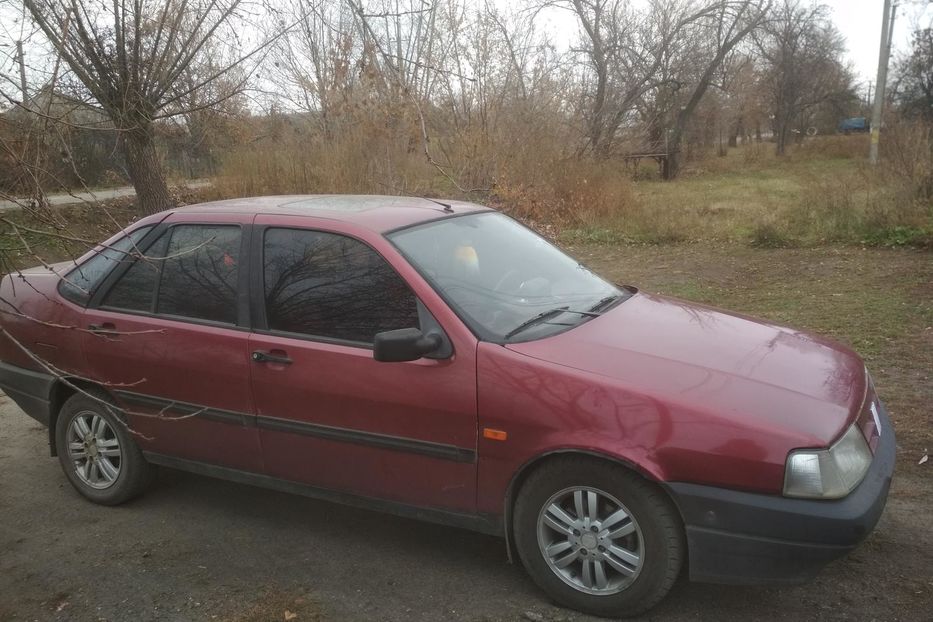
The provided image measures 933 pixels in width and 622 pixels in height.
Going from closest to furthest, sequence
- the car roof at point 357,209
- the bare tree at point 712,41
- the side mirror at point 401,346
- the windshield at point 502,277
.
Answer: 1. the side mirror at point 401,346
2. the windshield at point 502,277
3. the car roof at point 357,209
4. the bare tree at point 712,41

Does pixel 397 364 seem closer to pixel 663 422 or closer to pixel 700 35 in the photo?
pixel 663 422

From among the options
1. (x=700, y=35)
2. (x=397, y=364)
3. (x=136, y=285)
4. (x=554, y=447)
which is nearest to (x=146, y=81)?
(x=136, y=285)

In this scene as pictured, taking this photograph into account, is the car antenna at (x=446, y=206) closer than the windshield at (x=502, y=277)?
No

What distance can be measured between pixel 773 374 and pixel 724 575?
32.4 inches

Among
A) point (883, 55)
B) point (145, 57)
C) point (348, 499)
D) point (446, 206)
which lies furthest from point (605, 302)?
point (883, 55)

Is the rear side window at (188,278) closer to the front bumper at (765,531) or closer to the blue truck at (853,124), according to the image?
the front bumper at (765,531)

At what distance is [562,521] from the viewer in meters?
2.97

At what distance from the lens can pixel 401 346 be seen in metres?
3.00

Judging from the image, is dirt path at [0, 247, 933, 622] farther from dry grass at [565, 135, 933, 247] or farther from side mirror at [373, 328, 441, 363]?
dry grass at [565, 135, 933, 247]

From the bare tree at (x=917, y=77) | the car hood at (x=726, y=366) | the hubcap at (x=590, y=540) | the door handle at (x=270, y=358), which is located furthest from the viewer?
the bare tree at (x=917, y=77)

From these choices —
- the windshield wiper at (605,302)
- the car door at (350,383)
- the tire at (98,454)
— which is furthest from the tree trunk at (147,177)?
the windshield wiper at (605,302)

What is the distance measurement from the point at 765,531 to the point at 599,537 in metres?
0.61

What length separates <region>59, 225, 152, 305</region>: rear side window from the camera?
4172 millimetres

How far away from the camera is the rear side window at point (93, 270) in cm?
417
